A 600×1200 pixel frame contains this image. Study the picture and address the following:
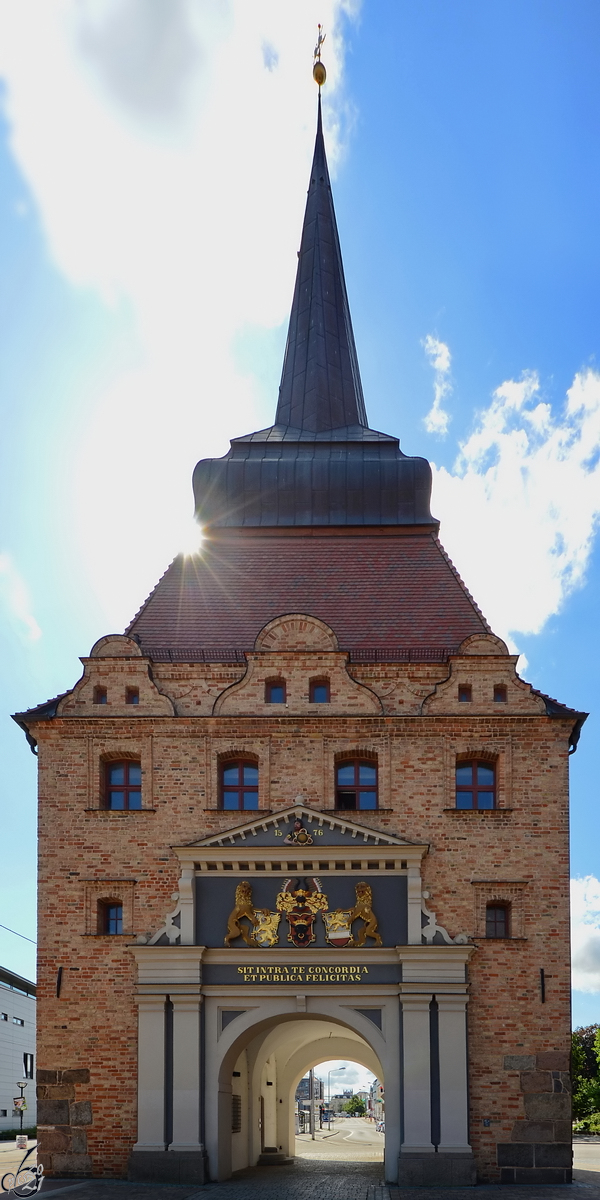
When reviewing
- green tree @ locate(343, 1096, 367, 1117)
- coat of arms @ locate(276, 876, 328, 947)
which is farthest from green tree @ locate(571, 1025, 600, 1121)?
green tree @ locate(343, 1096, 367, 1117)

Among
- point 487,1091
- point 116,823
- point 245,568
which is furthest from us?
point 245,568

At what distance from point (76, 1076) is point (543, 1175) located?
9.42 m

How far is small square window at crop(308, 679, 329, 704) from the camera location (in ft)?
90.3

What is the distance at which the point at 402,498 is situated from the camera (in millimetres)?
33156

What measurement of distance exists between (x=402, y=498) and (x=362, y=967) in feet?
41.8

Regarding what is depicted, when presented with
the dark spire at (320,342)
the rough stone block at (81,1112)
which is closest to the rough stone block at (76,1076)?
the rough stone block at (81,1112)

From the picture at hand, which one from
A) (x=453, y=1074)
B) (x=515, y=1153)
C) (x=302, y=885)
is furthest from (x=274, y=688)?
(x=515, y=1153)

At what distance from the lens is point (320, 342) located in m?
38.6

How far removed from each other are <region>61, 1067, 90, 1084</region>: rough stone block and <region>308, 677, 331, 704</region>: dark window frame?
882cm

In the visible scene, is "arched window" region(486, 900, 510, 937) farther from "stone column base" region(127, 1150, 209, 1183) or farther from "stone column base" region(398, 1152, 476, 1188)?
"stone column base" region(127, 1150, 209, 1183)

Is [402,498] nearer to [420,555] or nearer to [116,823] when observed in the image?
[420,555]

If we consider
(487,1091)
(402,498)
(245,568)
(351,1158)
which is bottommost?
(351,1158)

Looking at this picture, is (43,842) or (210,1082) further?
(43,842)

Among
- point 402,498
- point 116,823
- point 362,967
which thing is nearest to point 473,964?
point 362,967
